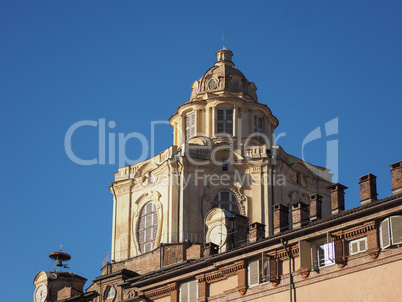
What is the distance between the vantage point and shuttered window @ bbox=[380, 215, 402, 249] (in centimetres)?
4412

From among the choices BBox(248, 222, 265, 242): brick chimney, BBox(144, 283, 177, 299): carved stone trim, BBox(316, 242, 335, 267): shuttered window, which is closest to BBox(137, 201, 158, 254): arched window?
BBox(144, 283, 177, 299): carved stone trim

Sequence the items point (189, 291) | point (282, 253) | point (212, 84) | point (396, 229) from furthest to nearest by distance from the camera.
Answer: point (212, 84) < point (189, 291) < point (282, 253) < point (396, 229)

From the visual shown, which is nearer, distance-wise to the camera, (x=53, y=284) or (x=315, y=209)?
(x=315, y=209)

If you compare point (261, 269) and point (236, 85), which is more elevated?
point (236, 85)

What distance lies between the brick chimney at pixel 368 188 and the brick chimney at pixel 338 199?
160 cm

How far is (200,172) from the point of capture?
232 feet

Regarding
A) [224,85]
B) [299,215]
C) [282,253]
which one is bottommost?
[282,253]

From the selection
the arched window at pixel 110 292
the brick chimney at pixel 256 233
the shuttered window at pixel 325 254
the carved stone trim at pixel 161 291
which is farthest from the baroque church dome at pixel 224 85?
the shuttered window at pixel 325 254

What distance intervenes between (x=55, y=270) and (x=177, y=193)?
9.19 m

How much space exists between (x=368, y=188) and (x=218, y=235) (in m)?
12.4

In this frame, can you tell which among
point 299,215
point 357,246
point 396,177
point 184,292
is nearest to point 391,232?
point 357,246

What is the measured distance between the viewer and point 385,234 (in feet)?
147

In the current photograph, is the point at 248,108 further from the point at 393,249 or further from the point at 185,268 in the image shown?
the point at 393,249

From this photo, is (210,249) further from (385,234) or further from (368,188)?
(385,234)
